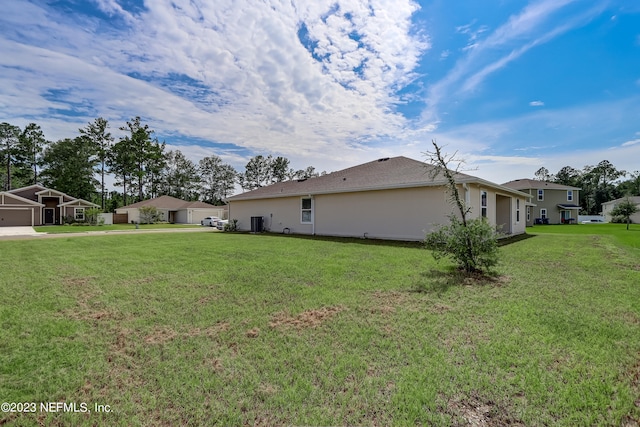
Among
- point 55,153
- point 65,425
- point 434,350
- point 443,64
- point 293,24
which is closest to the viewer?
point 65,425

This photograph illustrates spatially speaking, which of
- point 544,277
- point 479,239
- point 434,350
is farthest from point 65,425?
point 544,277

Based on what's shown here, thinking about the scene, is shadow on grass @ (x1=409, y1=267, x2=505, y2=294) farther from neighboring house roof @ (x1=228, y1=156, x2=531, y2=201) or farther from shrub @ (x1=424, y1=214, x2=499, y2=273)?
neighboring house roof @ (x1=228, y1=156, x2=531, y2=201)

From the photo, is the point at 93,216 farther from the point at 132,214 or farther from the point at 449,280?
the point at 449,280

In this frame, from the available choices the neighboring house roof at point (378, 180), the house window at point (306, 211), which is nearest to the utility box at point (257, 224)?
the neighboring house roof at point (378, 180)

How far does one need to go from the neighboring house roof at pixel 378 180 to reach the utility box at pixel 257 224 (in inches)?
58.7

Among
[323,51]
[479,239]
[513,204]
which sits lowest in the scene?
[479,239]

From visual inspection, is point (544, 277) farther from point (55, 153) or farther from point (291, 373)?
point (55, 153)

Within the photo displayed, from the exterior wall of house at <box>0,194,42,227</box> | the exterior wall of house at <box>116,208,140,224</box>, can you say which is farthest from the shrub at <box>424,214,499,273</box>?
the exterior wall of house at <box>0,194,42,227</box>

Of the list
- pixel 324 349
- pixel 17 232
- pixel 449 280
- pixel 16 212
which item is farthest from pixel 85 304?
pixel 16 212

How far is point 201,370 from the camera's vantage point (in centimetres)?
267

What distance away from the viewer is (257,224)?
19.2m

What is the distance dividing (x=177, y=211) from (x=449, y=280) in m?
42.4

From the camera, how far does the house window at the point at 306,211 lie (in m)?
16.9

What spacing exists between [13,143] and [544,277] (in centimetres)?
6216
